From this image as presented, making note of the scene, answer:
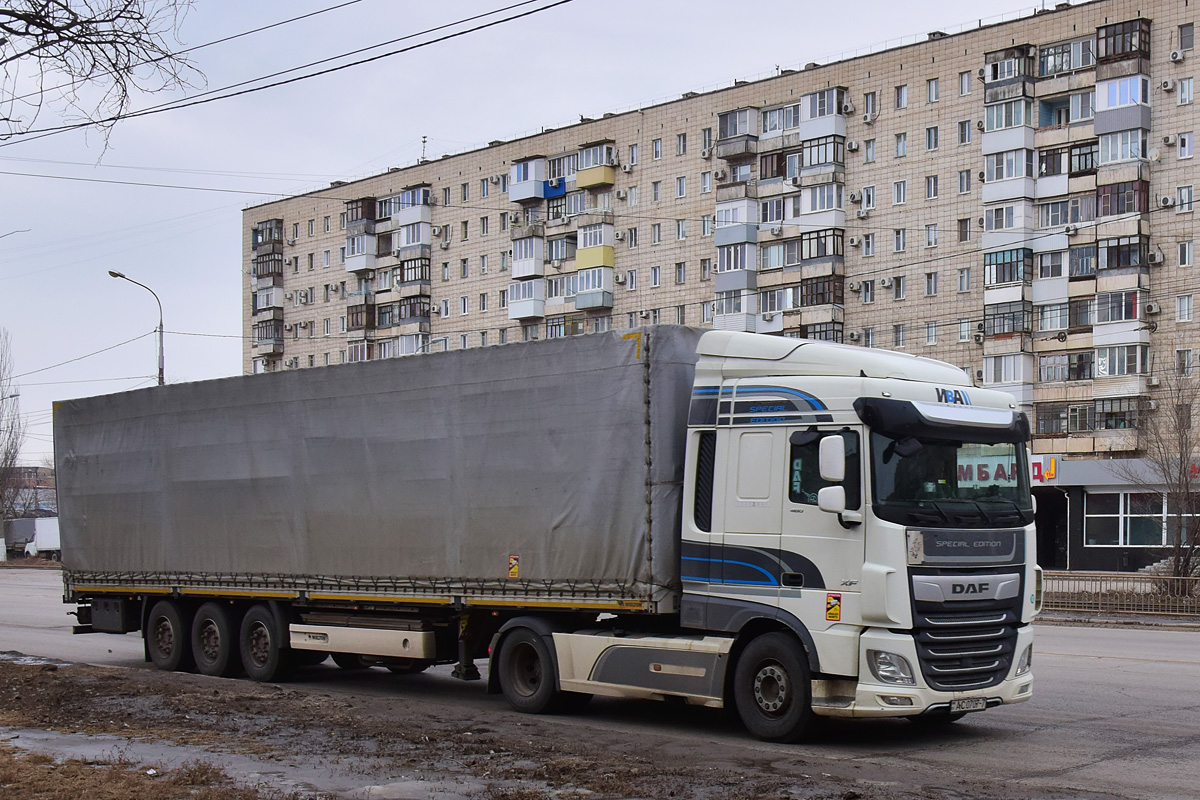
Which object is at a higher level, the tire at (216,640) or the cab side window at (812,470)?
the cab side window at (812,470)

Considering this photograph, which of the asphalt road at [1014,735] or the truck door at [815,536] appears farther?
the truck door at [815,536]

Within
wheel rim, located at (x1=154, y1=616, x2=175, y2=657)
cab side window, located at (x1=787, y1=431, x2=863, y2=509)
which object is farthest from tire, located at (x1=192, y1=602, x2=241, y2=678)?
cab side window, located at (x1=787, y1=431, x2=863, y2=509)

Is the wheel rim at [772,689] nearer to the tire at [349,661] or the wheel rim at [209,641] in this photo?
the tire at [349,661]

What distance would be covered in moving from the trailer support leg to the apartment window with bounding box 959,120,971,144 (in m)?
49.3

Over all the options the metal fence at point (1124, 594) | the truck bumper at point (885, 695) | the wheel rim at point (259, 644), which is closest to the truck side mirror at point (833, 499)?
the truck bumper at point (885, 695)

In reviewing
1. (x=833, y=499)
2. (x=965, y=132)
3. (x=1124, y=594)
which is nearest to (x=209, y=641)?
(x=833, y=499)

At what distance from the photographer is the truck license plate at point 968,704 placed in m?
10.9

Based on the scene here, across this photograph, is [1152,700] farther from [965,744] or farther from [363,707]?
[363,707]

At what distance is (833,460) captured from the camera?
35.2ft

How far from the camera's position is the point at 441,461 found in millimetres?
13961

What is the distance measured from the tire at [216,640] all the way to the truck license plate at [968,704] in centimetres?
A: 921

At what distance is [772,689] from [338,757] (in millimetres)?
3522

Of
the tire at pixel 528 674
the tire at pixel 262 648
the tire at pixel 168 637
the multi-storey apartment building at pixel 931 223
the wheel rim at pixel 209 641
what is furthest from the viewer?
the multi-storey apartment building at pixel 931 223

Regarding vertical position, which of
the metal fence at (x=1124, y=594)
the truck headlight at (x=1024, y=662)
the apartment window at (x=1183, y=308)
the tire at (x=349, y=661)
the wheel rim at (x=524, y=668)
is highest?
the apartment window at (x=1183, y=308)
